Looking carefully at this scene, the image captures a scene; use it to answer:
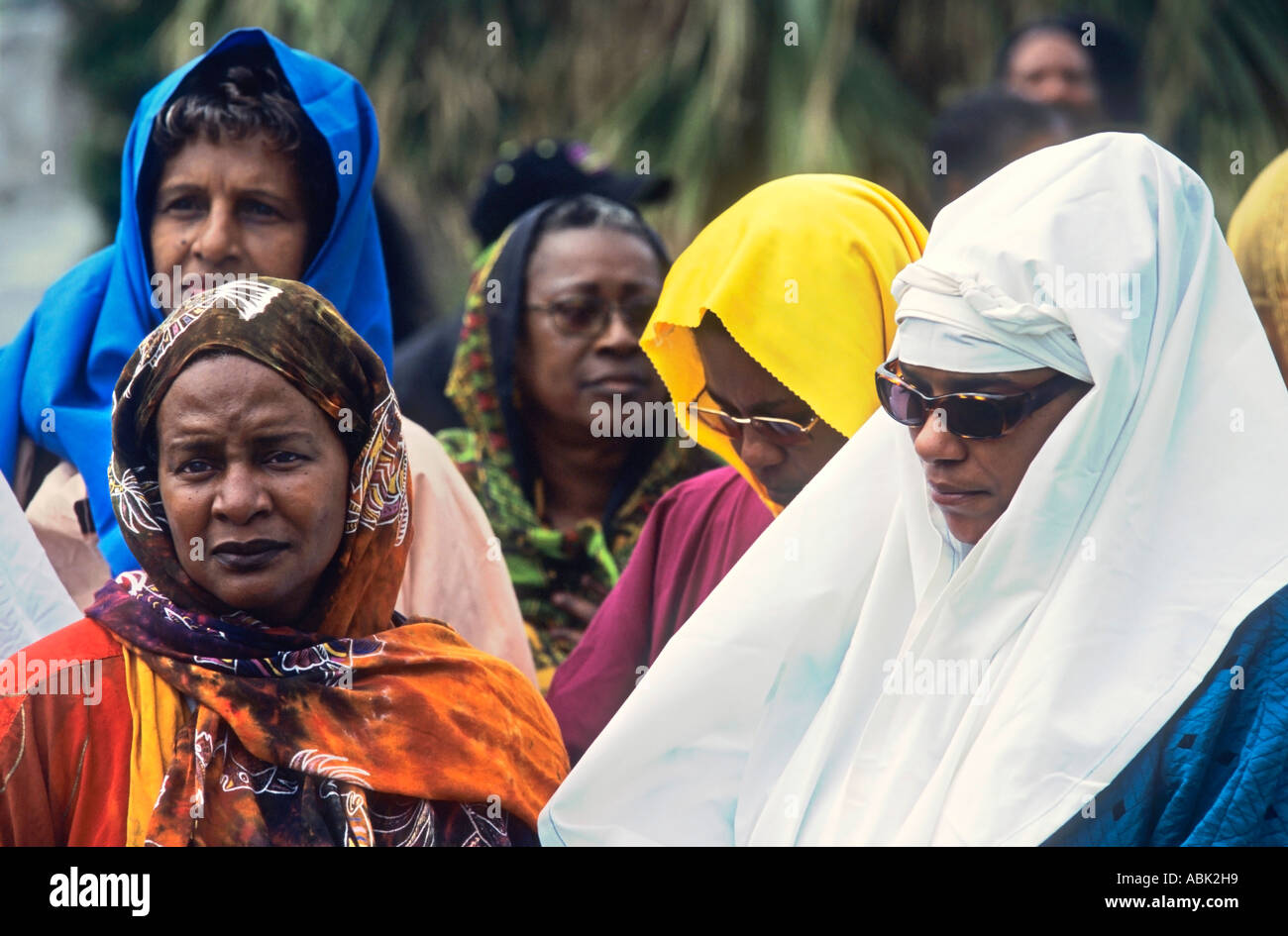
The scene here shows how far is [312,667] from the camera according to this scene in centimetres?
250

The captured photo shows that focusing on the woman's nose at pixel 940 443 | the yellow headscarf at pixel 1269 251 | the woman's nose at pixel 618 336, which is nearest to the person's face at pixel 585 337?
the woman's nose at pixel 618 336

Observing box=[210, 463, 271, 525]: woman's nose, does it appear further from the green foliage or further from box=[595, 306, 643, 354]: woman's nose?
the green foliage

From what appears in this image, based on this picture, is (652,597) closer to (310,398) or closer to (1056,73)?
(310,398)

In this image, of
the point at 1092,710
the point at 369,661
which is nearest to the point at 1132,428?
the point at 1092,710

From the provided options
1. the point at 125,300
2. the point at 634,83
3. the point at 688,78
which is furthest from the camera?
the point at 634,83

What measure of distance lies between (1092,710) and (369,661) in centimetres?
107

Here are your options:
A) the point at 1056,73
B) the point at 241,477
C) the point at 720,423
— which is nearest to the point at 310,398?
the point at 241,477

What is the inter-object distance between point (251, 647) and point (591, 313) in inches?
59.9

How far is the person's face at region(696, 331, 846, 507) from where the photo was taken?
2.98m

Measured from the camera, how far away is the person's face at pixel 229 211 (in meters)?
3.28

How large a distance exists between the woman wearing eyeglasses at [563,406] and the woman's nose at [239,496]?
4.27 feet

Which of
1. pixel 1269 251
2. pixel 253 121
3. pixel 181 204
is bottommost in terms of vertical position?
pixel 1269 251
